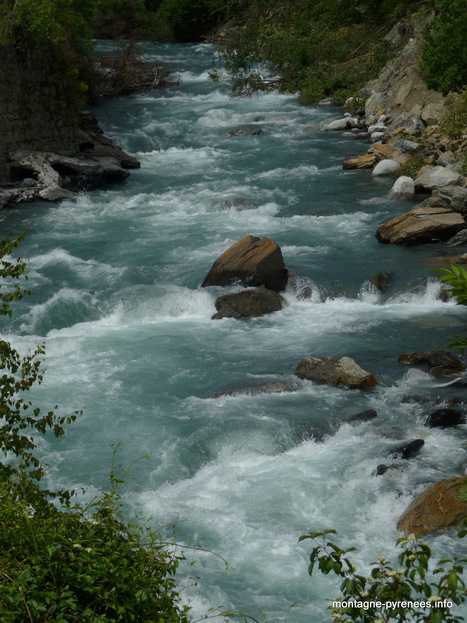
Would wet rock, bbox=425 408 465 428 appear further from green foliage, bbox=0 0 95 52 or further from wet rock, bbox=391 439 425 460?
Answer: green foliage, bbox=0 0 95 52

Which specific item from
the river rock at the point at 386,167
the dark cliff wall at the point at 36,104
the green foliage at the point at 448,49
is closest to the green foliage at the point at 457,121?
the green foliage at the point at 448,49

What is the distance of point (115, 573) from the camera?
4.63 m

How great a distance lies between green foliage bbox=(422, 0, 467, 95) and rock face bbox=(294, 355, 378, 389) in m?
14.0

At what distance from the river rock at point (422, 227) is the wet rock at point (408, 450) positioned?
7.29 metres

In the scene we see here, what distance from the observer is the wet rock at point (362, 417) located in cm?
1020

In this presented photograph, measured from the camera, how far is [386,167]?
20.7 meters

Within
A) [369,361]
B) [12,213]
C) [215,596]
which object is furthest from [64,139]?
[215,596]

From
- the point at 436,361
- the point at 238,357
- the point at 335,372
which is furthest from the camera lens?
the point at 238,357

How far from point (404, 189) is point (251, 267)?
5956 millimetres

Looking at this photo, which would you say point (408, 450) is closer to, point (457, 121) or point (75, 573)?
point (75, 573)

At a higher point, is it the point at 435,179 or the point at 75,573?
the point at 75,573

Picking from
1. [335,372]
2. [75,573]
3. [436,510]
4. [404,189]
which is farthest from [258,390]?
[404,189]

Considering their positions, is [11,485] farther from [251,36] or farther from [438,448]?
[251,36]

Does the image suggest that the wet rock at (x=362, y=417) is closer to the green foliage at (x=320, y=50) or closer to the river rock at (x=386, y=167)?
Answer: the river rock at (x=386, y=167)
